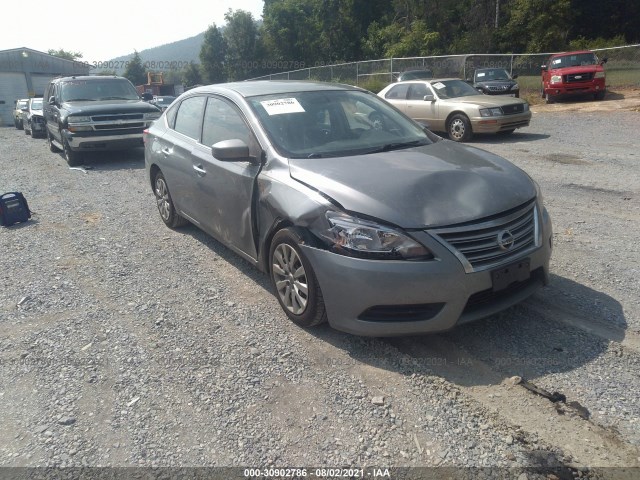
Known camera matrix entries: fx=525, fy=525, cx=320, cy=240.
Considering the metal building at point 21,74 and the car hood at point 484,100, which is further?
the metal building at point 21,74

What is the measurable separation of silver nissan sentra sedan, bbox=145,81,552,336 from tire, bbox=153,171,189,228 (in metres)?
1.37

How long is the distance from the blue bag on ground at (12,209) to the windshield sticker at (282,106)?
14.5 ft

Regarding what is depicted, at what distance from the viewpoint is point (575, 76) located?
62.4 feet

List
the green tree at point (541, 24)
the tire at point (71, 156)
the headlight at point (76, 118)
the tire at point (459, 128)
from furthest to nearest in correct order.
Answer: the green tree at point (541, 24) → the tire at point (459, 128) → the tire at point (71, 156) → the headlight at point (76, 118)

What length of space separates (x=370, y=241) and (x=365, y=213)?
184 millimetres

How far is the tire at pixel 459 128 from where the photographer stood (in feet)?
41.4

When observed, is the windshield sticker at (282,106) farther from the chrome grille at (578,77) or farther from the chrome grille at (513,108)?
the chrome grille at (578,77)

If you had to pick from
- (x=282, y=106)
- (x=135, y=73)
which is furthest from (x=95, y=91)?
(x=135, y=73)

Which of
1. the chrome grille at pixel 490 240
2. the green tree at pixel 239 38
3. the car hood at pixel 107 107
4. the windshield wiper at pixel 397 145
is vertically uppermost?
the green tree at pixel 239 38

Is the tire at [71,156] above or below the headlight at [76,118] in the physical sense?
below

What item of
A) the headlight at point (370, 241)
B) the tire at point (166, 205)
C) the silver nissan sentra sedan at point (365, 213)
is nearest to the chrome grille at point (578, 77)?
the silver nissan sentra sedan at point (365, 213)

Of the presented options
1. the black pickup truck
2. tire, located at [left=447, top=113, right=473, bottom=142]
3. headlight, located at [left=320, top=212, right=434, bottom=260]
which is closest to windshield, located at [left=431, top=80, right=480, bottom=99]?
tire, located at [left=447, top=113, right=473, bottom=142]

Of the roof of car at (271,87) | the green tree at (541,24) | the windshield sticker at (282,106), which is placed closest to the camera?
the windshield sticker at (282,106)

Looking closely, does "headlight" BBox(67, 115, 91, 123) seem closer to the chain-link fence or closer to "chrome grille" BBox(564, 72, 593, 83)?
"chrome grille" BBox(564, 72, 593, 83)
